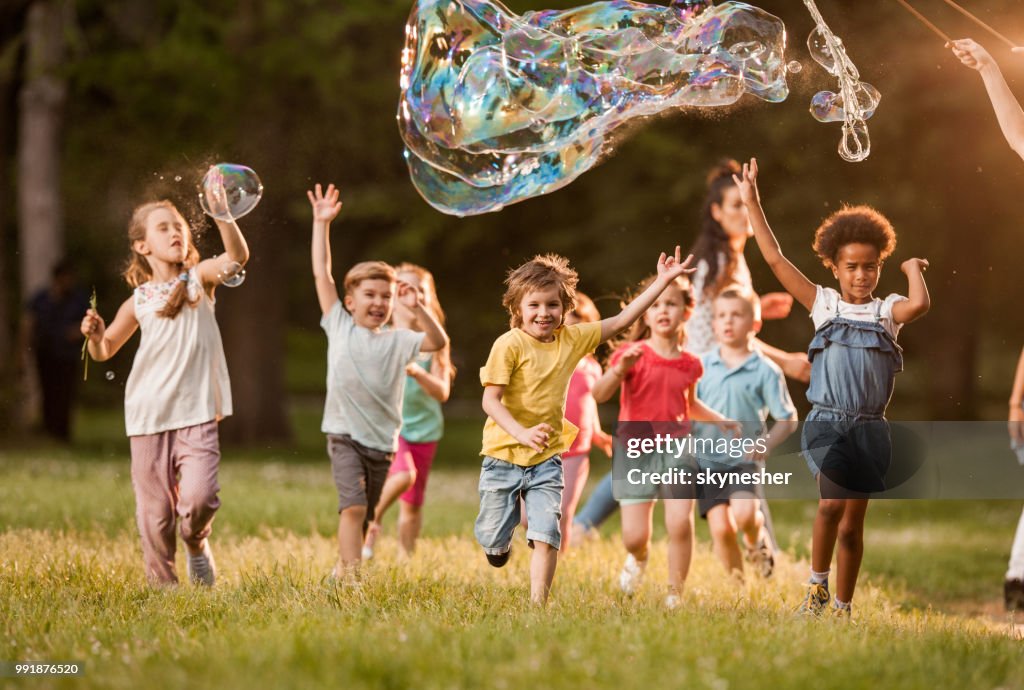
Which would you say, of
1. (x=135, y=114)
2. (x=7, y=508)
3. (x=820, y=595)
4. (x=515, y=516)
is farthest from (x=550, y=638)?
(x=135, y=114)

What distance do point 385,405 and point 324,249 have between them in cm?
86

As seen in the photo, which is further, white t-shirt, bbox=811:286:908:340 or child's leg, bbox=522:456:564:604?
white t-shirt, bbox=811:286:908:340

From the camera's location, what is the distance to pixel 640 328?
22.7 ft

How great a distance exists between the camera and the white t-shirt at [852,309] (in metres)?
5.78

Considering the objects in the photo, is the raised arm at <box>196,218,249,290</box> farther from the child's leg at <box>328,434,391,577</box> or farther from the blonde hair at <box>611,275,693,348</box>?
the blonde hair at <box>611,275,693,348</box>

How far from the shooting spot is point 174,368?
6.23 m

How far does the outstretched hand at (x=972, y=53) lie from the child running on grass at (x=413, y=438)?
316 centimetres

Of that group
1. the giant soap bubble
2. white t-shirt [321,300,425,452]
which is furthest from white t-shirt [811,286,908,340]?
white t-shirt [321,300,425,452]

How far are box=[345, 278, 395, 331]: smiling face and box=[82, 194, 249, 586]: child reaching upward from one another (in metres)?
0.62

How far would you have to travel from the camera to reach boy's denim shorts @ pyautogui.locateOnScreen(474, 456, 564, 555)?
5398 millimetres

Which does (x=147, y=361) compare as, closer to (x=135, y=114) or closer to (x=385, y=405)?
(x=385, y=405)

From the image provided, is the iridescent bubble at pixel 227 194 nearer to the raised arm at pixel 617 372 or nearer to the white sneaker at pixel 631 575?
the raised arm at pixel 617 372

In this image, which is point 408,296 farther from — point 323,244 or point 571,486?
point 571,486

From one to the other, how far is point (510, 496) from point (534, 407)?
392 mm
